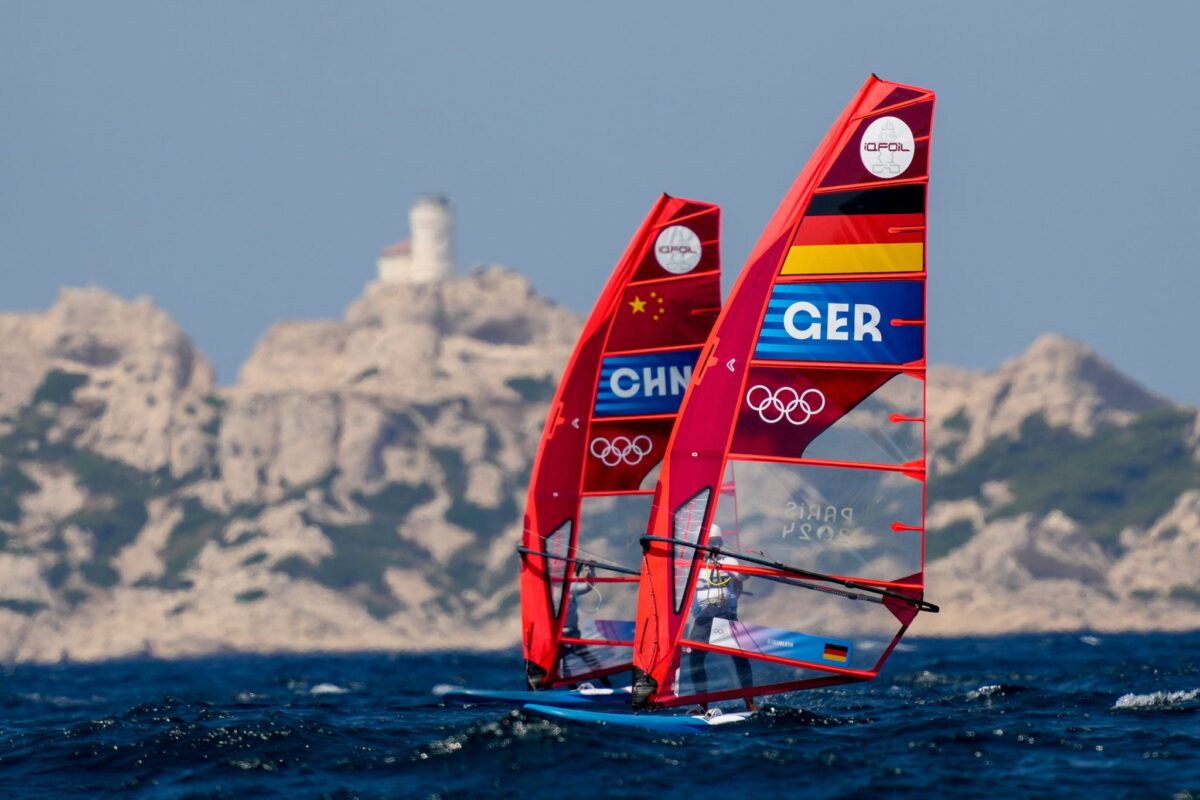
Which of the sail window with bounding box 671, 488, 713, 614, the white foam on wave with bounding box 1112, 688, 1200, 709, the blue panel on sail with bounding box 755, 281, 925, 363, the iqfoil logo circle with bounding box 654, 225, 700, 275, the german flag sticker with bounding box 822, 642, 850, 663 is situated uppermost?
the iqfoil logo circle with bounding box 654, 225, 700, 275

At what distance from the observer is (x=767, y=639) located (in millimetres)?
28312

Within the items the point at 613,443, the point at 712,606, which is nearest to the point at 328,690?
the point at 613,443

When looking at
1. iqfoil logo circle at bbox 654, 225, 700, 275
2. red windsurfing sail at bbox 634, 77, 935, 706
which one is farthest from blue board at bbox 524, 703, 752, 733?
iqfoil logo circle at bbox 654, 225, 700, 275

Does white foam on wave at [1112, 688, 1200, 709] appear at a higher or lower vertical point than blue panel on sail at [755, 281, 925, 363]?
lower

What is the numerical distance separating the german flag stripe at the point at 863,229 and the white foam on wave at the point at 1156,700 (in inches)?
362

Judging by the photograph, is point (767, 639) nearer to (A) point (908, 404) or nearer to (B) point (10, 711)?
(A) point (908, 404)

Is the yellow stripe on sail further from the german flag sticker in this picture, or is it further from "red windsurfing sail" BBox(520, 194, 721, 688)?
"red windsurfing sail" BBox(520, 194, 721, 688)

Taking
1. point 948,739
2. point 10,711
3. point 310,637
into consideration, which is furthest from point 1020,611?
point 948,739

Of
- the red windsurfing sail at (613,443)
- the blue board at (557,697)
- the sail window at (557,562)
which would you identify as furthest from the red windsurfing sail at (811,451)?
the sail window at (557,562)

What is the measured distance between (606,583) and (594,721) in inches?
267

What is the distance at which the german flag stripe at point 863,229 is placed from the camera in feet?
91.2

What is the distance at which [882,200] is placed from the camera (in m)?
27.9

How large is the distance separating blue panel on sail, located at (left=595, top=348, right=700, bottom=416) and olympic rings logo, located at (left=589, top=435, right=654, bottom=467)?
45cm

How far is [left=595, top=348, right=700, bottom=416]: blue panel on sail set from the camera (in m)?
34.4
